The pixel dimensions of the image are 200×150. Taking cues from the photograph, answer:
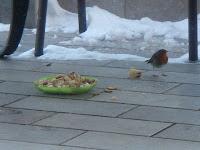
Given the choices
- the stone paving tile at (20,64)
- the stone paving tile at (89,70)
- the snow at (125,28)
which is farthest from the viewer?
the snow at (125,28)

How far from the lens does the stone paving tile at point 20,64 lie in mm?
7828

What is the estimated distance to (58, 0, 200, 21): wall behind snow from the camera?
9.79m

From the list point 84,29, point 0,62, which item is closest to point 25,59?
point 0,62

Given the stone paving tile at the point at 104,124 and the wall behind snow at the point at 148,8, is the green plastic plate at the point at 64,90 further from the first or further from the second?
the wall behind snow at the point at 148,8

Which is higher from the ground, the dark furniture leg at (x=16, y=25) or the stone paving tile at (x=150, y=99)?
the dark furniture leg at (x=16, y=25)

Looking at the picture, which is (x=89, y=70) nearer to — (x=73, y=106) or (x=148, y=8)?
(x=73, y=106)

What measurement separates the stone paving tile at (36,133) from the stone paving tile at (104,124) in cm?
13

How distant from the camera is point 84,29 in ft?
31.6

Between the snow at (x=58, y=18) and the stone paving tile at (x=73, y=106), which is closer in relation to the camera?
the stone paving tile at (x=73, y=106)

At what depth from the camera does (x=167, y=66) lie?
775cm

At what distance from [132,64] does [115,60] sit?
11.2 inches

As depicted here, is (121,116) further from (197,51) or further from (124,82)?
(197,51)

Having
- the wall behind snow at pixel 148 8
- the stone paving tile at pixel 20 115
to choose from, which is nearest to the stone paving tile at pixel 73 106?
the stone paving tile at pixel 20 115

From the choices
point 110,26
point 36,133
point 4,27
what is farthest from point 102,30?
point 36,133
